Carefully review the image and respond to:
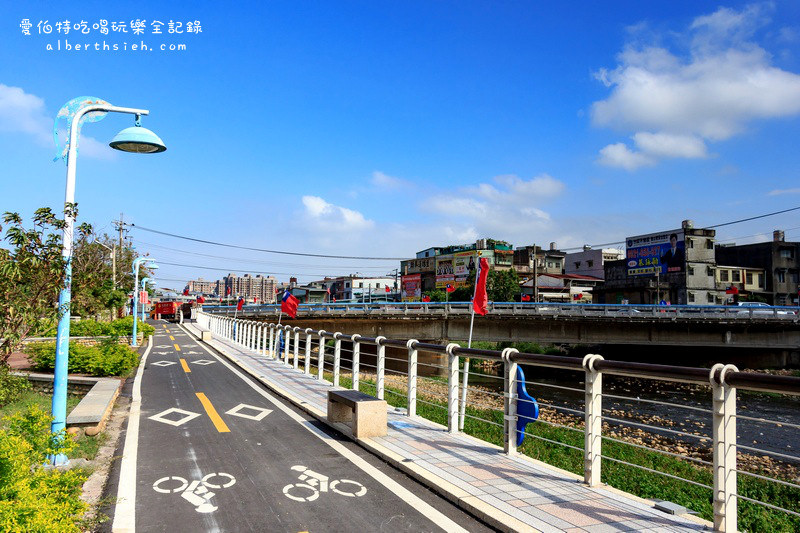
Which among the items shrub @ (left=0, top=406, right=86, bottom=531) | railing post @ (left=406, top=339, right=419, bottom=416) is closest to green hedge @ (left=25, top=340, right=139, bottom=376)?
railing post @ (left=406, top=339, right=419, bottom=416)

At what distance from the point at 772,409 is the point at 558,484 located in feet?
93.6

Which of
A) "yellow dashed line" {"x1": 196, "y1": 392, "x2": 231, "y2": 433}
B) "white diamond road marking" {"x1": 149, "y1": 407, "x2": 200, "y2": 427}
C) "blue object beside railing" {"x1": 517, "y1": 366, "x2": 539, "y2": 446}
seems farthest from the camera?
"white diamond road marking" {"x1": 149, "y1": 407, "x2": 200, "y2": 427}

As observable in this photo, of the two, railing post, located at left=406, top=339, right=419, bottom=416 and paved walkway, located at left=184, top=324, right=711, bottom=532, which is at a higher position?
railing post, located at left=406, top=339, right=419, bottom=416

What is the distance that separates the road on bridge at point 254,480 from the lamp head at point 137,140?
4500 millimetres

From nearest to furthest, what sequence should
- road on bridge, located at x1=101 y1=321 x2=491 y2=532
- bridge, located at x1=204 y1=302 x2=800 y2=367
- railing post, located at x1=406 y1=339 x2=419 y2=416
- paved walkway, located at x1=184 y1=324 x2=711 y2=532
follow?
1. paved walkway, located at x1=184 y1=324 x2=711 y2=532
2. road on bridge, located at x1=101 y1=321 x2=491 y2=532
3. railing post, located at x1=406 y1=339 x2=419 y2=416
4. bridge, located at x1=204 y1=302 x2=800 y2=367

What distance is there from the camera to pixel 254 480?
21.8 feet

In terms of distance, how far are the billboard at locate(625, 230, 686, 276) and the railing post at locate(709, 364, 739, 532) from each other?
72.5 m

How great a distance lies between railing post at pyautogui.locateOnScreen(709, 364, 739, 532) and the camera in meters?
4.71

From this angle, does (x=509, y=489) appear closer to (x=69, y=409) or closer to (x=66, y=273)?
(x=66, y=273)

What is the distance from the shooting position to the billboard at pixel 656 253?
70438mm

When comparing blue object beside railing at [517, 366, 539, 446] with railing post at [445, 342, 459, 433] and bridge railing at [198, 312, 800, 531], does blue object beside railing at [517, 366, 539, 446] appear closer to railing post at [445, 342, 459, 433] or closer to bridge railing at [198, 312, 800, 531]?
bridge railing at [198, 312, 800, 531]

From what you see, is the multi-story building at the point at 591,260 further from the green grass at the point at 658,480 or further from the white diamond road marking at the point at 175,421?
the white diamond road marking at the point at 175,421

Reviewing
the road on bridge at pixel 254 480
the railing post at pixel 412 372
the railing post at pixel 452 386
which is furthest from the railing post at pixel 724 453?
the railing post at pixel 412 372

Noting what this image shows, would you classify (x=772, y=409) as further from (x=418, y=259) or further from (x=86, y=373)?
(x=418, y=259)
